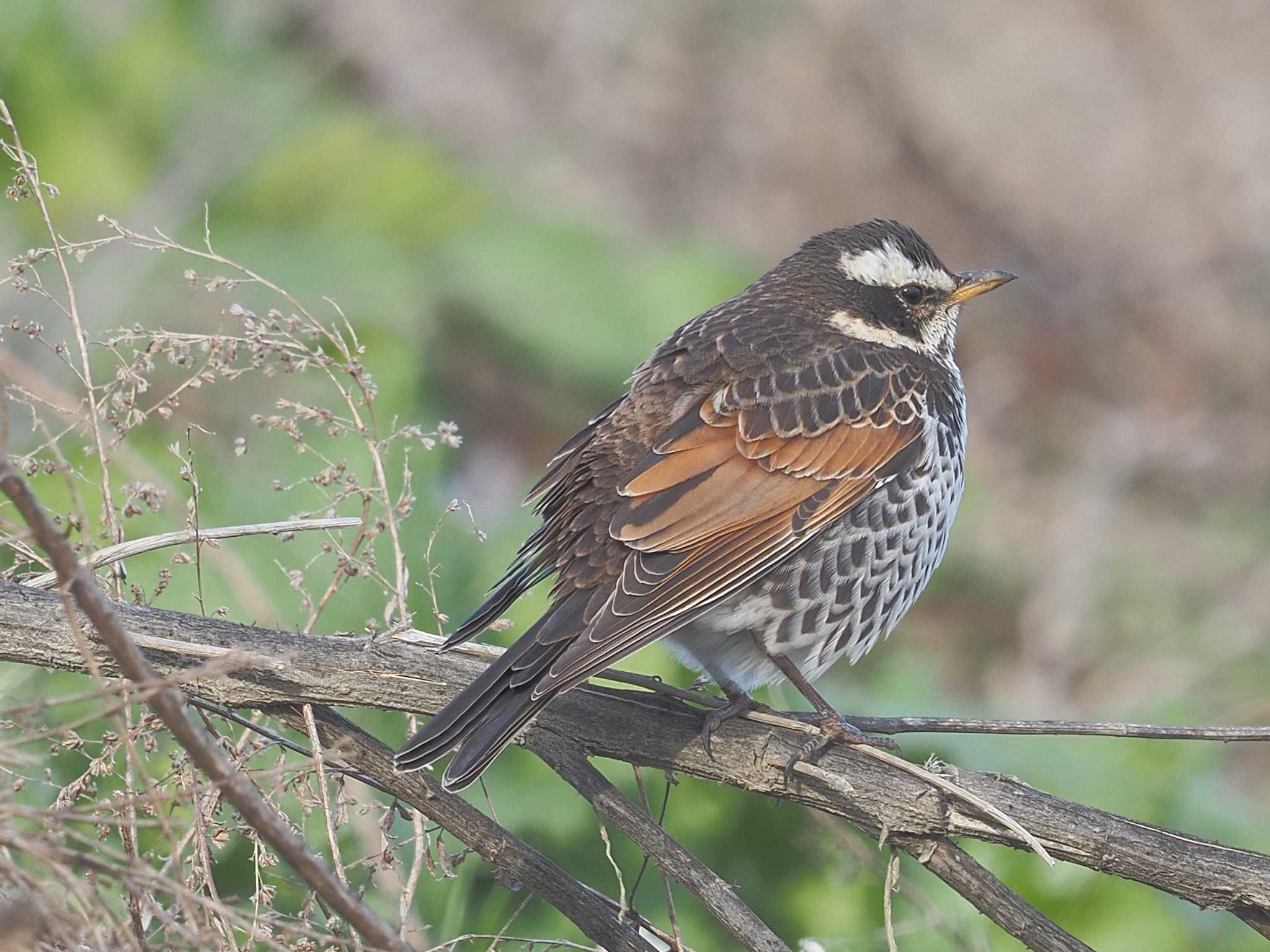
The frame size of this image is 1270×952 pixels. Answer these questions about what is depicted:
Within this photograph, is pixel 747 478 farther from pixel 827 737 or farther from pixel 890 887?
pixel 890 887

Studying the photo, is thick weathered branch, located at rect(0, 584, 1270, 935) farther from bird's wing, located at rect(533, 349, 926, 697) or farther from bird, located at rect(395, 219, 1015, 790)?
bird's wing, located at rect(533, 349, 926, 697)

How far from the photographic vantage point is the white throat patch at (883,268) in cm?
401

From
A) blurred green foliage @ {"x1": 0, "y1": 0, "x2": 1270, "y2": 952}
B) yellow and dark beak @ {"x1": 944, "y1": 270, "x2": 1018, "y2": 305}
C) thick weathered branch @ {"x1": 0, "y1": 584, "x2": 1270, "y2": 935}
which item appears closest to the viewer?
thick weathered branch @ {"x1": 0, "y1": 584, "x2": 1270, "y2": 935}

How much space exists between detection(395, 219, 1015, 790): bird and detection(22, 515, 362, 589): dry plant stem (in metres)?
0.37

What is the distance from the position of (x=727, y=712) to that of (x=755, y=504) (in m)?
0.51

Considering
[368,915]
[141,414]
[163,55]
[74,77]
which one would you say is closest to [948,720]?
[368,915]

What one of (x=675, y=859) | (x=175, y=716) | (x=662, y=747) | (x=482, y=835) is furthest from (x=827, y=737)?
Result: (x=175, y=716)

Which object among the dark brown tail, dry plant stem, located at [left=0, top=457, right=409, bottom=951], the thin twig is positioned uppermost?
the thin twig

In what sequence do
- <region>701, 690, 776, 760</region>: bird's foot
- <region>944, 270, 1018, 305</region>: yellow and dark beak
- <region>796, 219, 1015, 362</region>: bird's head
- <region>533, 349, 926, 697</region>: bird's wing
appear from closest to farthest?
<region>701, 690, 776, 760</region>: bird's foot
<region>533, 349, 926, 697</region>: bird's wing
<region>796, 219, 1015, 362</region>: bird's head
<region>944, 270, 1018, 305</region>: yellow and dark beak

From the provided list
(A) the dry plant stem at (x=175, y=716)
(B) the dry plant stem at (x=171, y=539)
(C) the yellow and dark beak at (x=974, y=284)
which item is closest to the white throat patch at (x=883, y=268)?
(C) the yellow and dark beak at (x=974, y=284)

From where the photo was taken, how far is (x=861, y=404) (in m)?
3.65

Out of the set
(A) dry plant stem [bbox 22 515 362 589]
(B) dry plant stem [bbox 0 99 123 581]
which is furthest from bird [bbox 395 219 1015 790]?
(B) dry plant stem [bbox 0 99 123 581]

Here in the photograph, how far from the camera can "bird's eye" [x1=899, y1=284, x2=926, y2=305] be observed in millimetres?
4031

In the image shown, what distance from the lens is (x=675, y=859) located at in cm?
275
